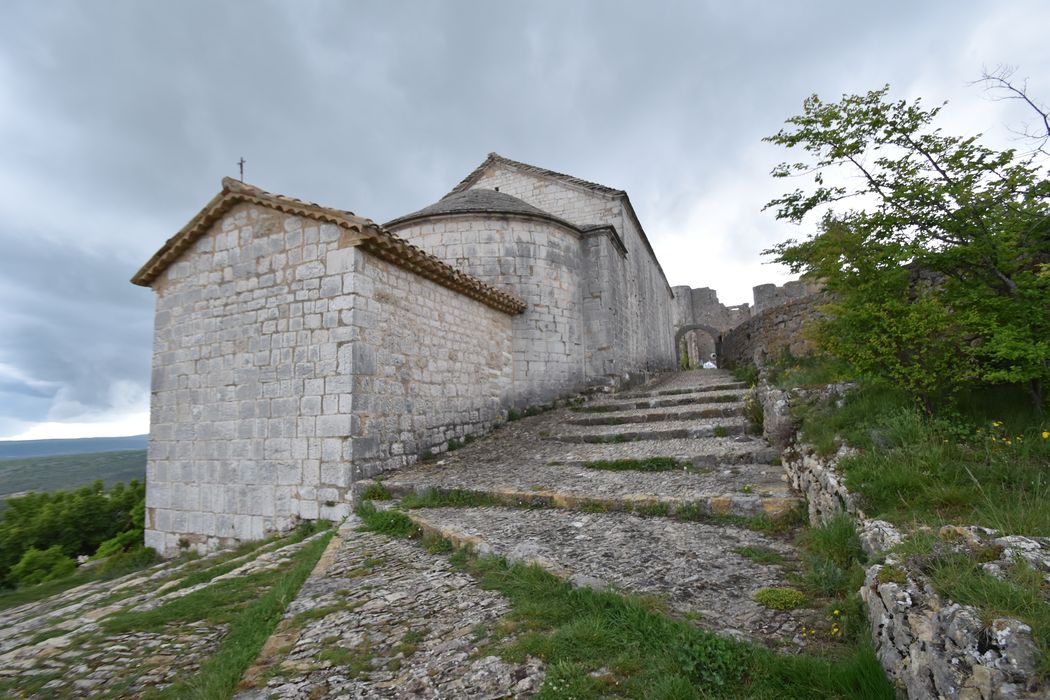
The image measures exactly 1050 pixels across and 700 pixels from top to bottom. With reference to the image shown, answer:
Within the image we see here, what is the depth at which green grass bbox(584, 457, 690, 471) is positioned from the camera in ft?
19.7

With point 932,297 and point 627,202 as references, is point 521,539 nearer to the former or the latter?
point 932,297

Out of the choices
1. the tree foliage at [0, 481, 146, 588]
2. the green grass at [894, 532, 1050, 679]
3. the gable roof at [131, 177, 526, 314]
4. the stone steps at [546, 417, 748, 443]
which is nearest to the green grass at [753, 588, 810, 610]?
the green grass at [894, 532, 1050, 679]

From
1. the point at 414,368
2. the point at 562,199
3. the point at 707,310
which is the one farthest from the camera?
the point at 707,310

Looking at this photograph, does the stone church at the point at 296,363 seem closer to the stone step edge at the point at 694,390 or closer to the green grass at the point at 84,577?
the green grass at the point at 84,577

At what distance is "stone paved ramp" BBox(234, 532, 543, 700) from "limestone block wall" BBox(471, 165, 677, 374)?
8.60m

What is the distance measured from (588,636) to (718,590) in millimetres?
934

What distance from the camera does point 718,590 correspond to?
2857mm

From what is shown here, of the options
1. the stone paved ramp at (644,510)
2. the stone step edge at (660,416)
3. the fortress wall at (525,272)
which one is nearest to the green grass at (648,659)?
the stone paved ramp at (644,510)

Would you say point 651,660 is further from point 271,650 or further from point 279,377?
point 279,377

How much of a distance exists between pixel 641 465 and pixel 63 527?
9.11 metres

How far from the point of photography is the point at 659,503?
14.8ft

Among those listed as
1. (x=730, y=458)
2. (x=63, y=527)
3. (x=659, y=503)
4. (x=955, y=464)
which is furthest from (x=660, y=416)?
(x=63, y=527)

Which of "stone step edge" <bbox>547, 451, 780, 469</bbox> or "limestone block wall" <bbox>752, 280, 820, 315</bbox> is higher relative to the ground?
"limestone block wall" <bbox>752, 280, 820, 315</bbox>

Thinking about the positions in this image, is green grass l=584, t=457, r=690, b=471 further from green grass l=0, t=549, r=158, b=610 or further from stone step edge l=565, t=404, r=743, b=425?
green grass l=0, t=549, r=158, b=610
